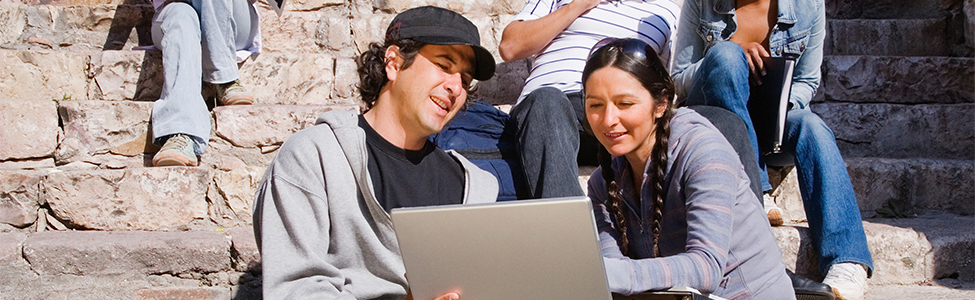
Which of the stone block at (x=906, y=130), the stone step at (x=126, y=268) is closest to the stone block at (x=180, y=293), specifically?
the stone step at (x=126, y=268)

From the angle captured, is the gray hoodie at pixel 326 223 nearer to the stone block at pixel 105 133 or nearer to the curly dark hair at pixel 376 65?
the curly dark hair at pixel 376 65

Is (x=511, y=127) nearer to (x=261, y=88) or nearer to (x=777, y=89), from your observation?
(x=777, y=89)

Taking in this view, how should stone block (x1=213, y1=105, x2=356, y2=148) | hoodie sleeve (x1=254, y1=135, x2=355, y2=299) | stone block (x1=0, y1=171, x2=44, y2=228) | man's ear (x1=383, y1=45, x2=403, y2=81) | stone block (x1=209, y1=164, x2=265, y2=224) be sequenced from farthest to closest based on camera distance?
stone block (x1=213, y1=105, x2=356, y2=148)
stone block (x1=209, y1=164, x2=265, y2=224)
stone block (x1=0, y1=171, x2=44, y2=228)
man's ear (x1=383, y1=45, x2=403, y2=81)
hoodie sleeve (x1=254, y1=135, x2=355, y2=299)

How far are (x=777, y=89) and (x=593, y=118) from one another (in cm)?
101

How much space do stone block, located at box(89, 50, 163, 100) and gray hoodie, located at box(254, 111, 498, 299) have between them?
1726 mm

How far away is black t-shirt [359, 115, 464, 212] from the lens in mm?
1724

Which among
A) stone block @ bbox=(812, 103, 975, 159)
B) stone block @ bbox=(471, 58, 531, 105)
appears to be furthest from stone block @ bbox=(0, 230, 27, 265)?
stone block @ bbox=(812, 103, 975, 159)

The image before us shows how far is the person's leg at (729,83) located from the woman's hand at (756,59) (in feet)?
0.24

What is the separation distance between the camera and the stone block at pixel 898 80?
3387 mm

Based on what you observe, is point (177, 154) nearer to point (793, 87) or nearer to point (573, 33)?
point (573, 33)

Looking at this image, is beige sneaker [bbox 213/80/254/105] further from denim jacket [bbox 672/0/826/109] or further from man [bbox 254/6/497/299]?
denim jacket [bbox 672/0/826/109]

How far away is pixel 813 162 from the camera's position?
240cm

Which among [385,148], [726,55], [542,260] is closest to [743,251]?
[542,260]

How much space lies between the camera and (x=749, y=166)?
2252 millimetres
